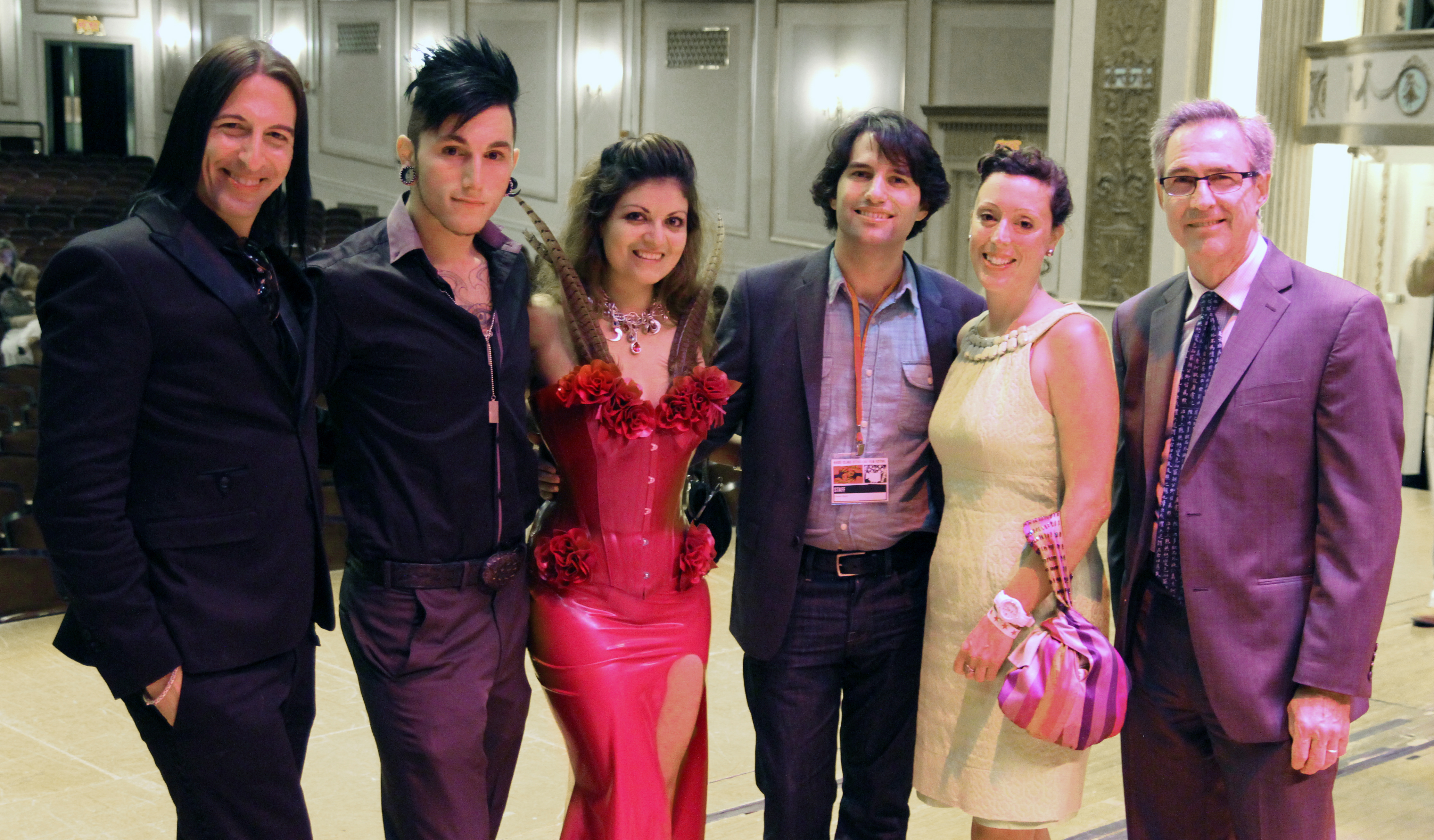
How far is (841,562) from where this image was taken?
253cm

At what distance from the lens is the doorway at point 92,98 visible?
18.8 meters

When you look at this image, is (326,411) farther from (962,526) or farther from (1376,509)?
(1376,509)

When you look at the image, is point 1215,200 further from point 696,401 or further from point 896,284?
point 696,401

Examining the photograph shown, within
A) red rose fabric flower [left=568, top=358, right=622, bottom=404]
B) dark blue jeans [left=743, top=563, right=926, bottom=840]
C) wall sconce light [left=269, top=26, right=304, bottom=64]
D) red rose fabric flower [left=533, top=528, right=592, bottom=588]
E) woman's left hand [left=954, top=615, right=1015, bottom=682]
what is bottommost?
dark blue jeans [left=743, top=563, right=926, bottom=840]

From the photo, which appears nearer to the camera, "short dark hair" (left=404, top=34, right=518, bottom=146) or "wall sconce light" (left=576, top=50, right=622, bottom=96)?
"short dark hair" (left=404, top=34, right=518, bottom=146)

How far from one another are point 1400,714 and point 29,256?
35.0 ft

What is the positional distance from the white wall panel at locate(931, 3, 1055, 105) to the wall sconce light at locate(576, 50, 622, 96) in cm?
376

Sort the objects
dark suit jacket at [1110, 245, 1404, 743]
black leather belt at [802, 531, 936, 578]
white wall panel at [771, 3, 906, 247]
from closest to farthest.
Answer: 1. dark suit jacket at [1110, 245, 1404, 743]
2. black leather belt at [802, 531, 936, 578]
3. white wall panel at [771, 3, 906, 247]

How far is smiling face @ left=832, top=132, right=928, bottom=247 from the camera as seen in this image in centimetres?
250

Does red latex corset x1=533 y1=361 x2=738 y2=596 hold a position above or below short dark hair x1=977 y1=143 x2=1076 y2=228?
below

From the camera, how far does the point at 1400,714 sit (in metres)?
4.31

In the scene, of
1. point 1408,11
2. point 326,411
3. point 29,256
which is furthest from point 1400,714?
point 29,256

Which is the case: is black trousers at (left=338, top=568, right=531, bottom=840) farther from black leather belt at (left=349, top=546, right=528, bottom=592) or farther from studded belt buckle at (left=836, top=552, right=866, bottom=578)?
studded belt buckle at (left=836, top=552, right=866, bottom=578)

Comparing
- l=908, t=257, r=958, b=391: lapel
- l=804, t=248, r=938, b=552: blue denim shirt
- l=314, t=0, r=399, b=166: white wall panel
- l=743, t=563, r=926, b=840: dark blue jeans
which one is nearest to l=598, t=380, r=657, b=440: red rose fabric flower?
l=804, t=248, r=938, b=552: blue denim shirt
